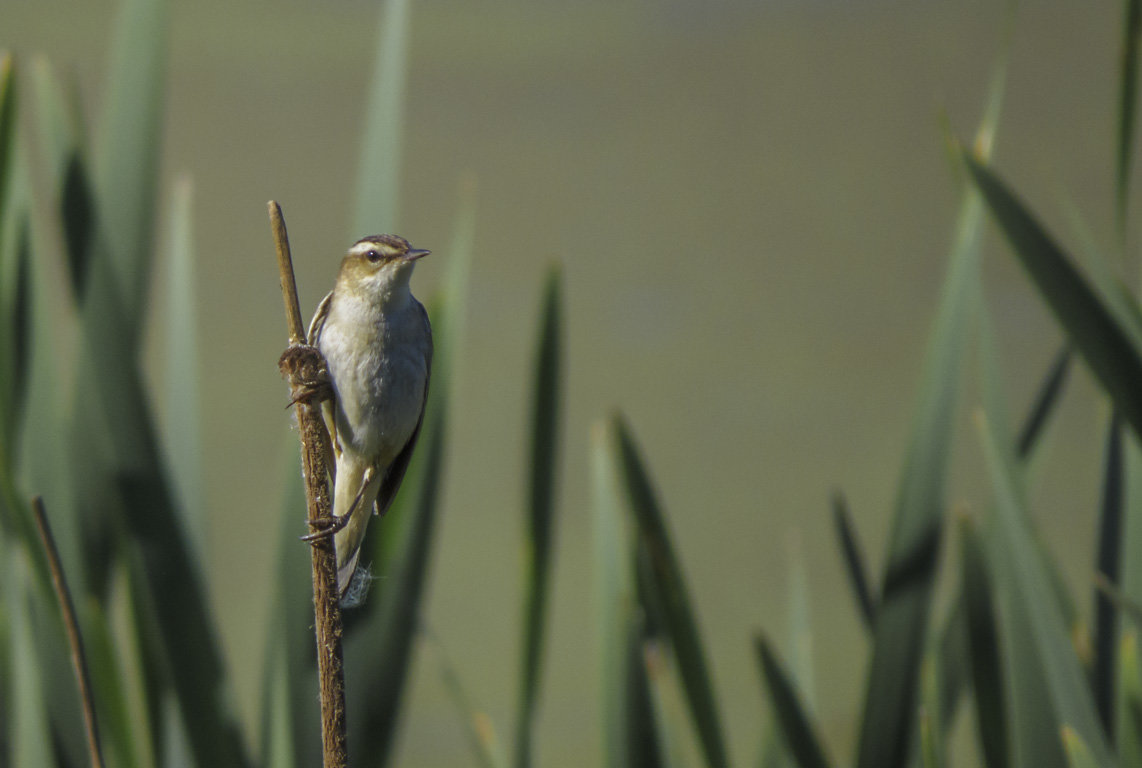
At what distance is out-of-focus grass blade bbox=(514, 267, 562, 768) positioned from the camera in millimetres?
596

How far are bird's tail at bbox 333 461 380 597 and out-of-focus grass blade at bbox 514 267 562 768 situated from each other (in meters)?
0.16

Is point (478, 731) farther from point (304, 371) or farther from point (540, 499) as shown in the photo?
point (304, 371)

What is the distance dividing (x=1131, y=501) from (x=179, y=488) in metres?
0.61

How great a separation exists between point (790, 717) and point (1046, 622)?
151mm

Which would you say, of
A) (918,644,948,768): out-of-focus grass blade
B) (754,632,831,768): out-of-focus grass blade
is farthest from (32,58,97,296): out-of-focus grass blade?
(918,644,948,768): out-of-focus grass blade

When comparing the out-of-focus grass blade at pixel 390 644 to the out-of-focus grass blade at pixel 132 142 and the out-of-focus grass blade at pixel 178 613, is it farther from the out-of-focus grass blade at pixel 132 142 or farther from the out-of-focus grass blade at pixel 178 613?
the out-of-focus grass blade at pixel 132 142

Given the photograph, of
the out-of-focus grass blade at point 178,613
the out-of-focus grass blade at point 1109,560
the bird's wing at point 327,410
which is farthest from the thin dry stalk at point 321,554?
the out-of-focus grass blade at point 1109,560

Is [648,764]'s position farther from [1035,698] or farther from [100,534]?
[100,534]

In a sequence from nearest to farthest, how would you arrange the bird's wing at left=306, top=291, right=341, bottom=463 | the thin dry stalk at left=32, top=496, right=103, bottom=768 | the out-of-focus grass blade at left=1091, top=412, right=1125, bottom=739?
the thin dry stalk at left=32, top=496, right=103, bottom=768, the bird's wing at left=306, top=291, right=341, bottom=463, the out-of-focus grass blade at left=1091, top=412, right=1125, bottom=739

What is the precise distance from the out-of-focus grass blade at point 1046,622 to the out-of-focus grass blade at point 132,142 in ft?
1.56

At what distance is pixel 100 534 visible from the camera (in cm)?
58

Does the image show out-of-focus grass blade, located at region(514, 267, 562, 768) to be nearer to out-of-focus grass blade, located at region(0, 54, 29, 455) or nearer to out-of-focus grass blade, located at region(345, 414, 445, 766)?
out-of-focus grass blade, located at region(345, 414, 445, 766)

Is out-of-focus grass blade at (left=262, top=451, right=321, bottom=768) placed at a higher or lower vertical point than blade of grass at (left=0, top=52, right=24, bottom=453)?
lower

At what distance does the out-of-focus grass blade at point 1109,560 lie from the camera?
643 mm
